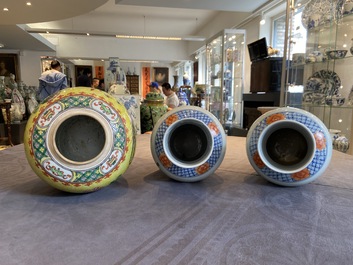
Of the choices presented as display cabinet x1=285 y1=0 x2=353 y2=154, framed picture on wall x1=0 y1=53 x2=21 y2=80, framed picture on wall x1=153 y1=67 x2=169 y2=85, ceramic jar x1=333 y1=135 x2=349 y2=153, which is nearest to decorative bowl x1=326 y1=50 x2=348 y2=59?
display cabinet x1=285 y1=0 x2=353 y2=154

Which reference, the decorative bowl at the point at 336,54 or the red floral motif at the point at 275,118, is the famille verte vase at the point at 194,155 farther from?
the decorative bowl at the point at 336,54

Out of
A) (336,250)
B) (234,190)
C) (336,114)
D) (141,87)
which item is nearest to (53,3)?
(336,114)

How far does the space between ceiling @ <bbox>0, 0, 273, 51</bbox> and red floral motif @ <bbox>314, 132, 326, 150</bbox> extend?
401 cm

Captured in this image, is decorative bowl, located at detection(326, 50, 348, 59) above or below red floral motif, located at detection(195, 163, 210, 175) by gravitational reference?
above

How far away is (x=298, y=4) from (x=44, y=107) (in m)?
3.28

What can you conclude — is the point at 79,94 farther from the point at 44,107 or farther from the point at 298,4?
the point at 298,4

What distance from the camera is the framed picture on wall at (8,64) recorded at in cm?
887

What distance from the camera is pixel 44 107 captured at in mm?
648

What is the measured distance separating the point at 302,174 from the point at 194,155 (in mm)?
304

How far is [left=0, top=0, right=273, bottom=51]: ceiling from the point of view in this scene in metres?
4.21

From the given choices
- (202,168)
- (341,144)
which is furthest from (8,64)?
(202,168)

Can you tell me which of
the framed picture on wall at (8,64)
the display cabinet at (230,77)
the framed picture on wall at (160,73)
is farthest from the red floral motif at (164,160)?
the framed picture on wall at (160,73)

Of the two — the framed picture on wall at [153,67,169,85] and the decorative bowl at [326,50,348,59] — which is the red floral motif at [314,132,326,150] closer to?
the decorative bowl at [326,50,348,59]

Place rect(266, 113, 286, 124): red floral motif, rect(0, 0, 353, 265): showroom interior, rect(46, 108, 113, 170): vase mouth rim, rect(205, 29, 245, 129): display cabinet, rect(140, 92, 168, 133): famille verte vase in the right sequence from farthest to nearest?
rect(205, 29, 245, 129): display cabinet < rect(140, 92, 168, 133): famille verte vase < rect(266, 113, 286, 124): red floral motif < rect(46, 108, 113, 170): vase mouth rim < rect(0, 0, 353, 265): showroom interior
